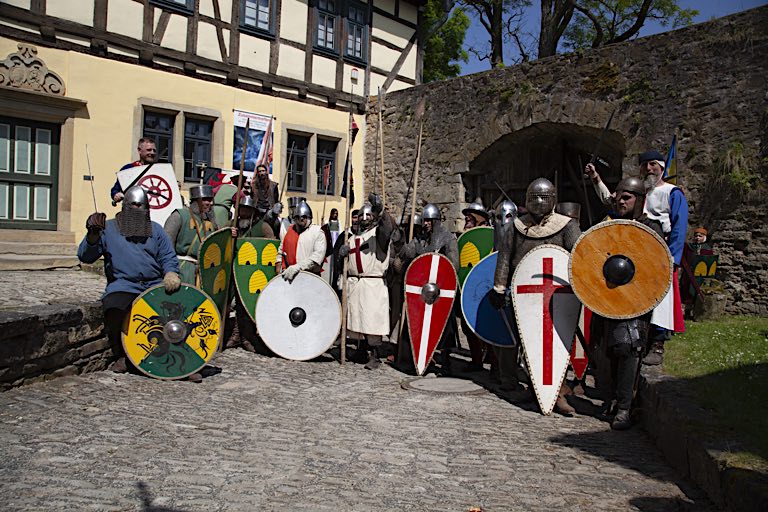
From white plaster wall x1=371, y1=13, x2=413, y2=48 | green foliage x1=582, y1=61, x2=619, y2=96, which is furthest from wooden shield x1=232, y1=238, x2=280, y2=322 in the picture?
white plaster wall x1=371, y1=13, x2=413, y2=48

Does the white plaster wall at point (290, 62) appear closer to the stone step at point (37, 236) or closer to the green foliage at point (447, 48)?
the stone step at point (37, 236)

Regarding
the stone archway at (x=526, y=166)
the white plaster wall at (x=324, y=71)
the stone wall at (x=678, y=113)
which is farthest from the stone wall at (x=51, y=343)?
the white plaster wall at (x=324, y=71)

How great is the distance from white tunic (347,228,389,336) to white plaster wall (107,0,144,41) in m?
6.69

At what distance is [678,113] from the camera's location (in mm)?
9172

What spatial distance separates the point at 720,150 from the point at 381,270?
536cm

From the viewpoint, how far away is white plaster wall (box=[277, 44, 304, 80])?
12664 mm

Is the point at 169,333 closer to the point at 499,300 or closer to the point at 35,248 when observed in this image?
the point at 499,300

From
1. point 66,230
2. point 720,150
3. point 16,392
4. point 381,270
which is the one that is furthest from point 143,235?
point 720,150

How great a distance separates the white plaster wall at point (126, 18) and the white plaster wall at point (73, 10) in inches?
11.8

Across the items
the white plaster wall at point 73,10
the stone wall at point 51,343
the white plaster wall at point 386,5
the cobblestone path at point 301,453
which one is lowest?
the cobblestone path at point 301,453

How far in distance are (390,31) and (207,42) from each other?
447 centimetres

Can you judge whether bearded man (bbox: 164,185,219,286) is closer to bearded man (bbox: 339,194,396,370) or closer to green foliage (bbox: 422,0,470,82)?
bearded man (bbox: 339,194,396,370)

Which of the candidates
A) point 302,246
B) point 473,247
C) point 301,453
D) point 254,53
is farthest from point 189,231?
point 254,53

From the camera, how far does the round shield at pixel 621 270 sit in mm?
3908
